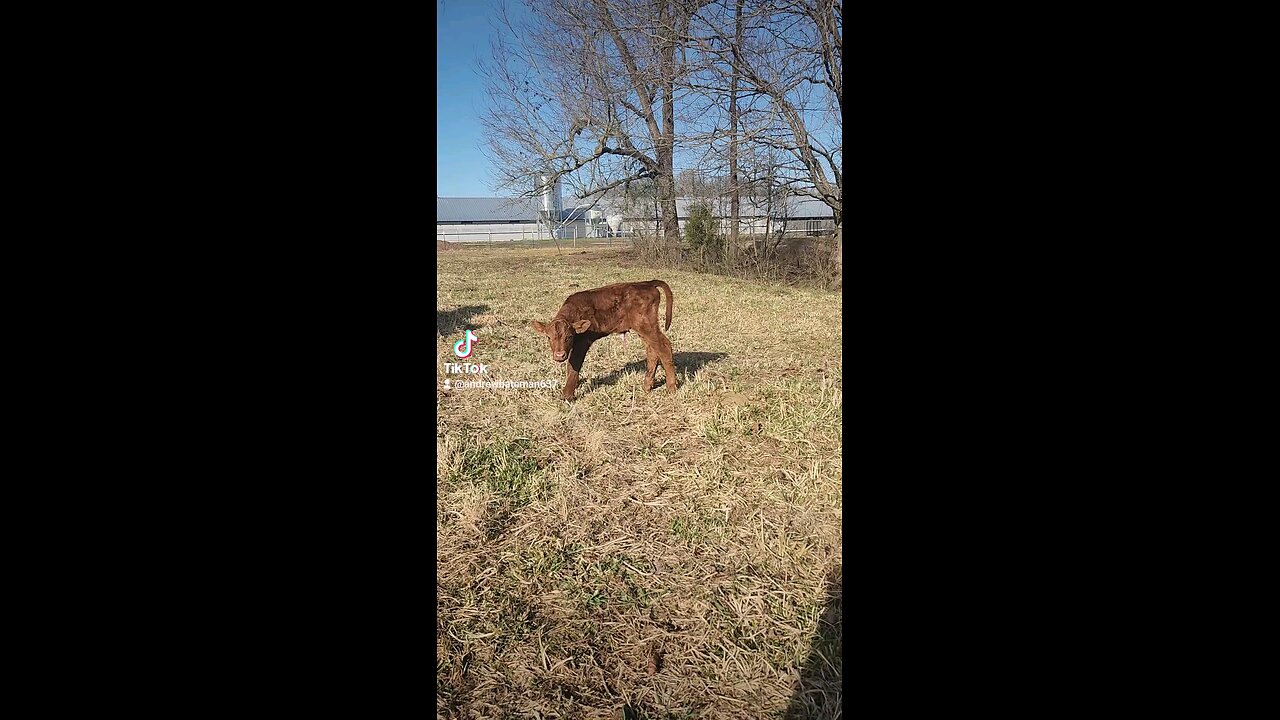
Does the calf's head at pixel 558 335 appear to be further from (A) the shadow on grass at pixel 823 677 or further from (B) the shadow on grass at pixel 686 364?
(A) the shadow on grass at pixel 823 677

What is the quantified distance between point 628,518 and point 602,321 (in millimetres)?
495

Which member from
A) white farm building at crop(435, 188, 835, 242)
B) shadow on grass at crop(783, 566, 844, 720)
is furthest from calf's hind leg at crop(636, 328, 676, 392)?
shadow on grass at crop(783, 566, 844, 720)

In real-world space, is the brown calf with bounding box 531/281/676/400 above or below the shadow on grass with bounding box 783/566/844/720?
above

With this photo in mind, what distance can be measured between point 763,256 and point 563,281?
0.74m

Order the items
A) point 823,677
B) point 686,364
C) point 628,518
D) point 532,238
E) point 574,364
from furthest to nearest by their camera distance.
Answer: point 686,364 < point 574,364 < point 532,238 < point 628,518 < point 823,677

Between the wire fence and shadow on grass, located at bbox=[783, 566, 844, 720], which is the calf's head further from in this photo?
shadow on grass, located at bbox=[783, 566, 844, 720]

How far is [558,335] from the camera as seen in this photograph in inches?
55.5

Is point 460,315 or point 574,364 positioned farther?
point 574,364

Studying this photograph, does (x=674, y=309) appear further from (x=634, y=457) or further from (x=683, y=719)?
(x=683, y=719)

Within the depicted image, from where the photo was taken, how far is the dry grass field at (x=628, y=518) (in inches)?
37.4

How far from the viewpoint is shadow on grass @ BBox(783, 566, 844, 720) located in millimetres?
912

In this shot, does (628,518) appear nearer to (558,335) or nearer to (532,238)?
(558,335)

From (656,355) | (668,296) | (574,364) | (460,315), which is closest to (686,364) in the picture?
(656,355)

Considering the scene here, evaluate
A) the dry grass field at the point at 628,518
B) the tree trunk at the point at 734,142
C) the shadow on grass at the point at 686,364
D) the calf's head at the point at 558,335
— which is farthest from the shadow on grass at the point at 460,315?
the tree trunk at the point at 734,142
